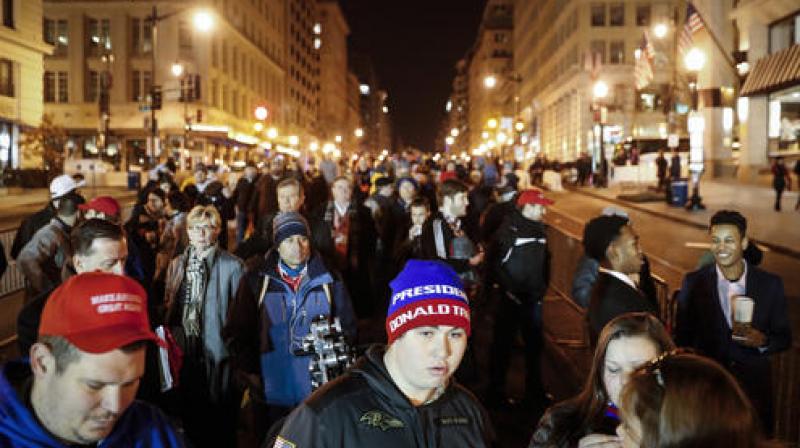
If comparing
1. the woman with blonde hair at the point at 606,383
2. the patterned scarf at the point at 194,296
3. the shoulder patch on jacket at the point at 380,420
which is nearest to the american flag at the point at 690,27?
the patterned scarf at the point at 194,296

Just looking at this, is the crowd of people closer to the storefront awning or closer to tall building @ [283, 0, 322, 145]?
the storefront awning

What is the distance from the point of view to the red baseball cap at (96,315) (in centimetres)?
225

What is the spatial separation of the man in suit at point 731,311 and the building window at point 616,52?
75958mm

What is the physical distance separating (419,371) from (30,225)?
6438mm

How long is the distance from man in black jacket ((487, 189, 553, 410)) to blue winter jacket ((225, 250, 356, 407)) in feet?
8.33

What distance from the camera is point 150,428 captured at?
8.00ft

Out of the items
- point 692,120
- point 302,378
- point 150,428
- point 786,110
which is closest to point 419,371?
point 150,428

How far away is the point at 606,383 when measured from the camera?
306cm

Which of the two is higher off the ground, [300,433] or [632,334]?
[632,334]

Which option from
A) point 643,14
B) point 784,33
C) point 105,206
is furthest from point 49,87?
point 105,206

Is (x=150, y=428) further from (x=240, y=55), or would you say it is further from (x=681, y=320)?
(x=240, y=55)

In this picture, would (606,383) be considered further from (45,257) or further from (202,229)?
(45,257)

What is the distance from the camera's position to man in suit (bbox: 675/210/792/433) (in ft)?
15.6

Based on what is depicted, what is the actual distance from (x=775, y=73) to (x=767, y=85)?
66 centimetres
